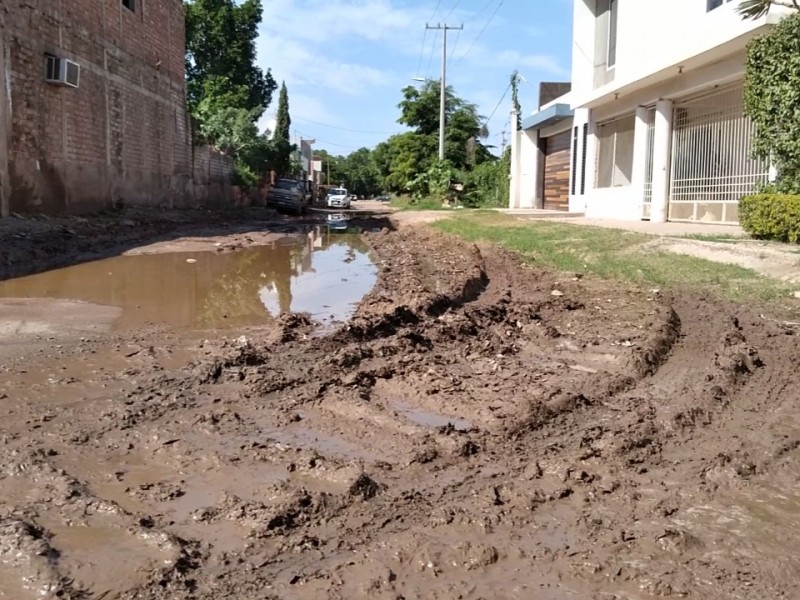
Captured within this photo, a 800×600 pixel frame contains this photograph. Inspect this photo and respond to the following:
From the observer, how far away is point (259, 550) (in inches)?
105

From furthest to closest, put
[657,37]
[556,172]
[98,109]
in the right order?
[556,172] → [98,109] → [657,37]

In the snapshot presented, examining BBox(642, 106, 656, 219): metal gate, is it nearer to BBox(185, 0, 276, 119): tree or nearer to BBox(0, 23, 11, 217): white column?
BBox(0, 23, 11, 217): white column

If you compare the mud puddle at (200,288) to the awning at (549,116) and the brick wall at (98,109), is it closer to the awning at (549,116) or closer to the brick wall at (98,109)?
the brick wall at (98,109)

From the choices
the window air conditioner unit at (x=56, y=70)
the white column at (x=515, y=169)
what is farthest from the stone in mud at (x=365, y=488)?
the white column at (x=515, y=169)

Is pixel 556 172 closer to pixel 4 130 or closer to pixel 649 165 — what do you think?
pixel 649 165

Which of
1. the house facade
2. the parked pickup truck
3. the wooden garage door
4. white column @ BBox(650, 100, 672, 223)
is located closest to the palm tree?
white column @ BBox(650, 100, 672, 223)

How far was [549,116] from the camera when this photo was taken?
27.4 metres

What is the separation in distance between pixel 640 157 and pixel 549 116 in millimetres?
8859

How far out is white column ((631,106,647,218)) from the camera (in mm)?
19016

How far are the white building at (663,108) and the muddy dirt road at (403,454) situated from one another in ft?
31.3

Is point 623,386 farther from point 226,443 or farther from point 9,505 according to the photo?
point 9,505

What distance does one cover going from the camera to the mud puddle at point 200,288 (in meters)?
7.43

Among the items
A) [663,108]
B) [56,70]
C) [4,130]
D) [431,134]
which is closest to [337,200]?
[431,134]

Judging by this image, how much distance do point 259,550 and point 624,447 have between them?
196 cm
